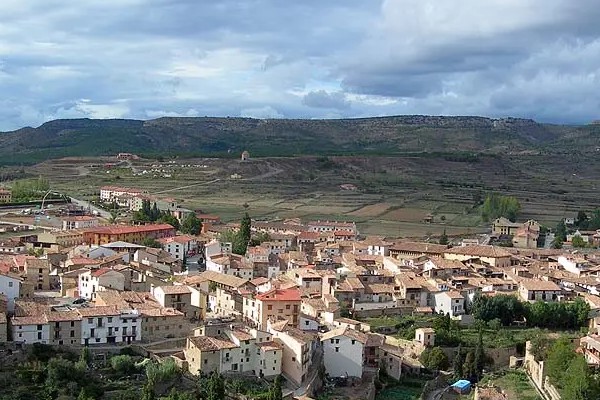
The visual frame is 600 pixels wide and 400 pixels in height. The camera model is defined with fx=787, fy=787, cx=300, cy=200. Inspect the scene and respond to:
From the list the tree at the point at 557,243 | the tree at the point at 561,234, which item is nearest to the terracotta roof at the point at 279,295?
the tree at the point at 557,243

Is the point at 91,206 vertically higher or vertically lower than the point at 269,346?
higher

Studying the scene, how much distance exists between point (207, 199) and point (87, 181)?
53.8ft

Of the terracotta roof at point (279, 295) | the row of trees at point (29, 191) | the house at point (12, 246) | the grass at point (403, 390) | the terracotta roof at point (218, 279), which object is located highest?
the row of trees at point (29, 191)

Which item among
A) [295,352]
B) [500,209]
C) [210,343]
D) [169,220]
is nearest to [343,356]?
[295,352]

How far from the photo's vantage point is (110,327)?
1015 inches

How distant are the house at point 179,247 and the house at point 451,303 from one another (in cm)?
1553

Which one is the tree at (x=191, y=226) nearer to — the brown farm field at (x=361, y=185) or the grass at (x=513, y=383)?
the brown farm field at (x=361, y=185)

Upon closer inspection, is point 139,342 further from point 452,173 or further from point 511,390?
point 452,173

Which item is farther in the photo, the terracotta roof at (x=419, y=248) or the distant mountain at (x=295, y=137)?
the distant mountain at (x=295, y=137)

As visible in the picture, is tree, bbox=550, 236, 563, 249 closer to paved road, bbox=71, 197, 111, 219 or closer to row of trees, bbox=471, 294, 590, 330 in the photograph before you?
row of trees, bbox=471, 294, 590, 330

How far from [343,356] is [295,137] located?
134815 millimetres

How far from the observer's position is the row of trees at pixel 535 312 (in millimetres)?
32531

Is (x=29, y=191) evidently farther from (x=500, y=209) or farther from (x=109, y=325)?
(x=109, y=325)

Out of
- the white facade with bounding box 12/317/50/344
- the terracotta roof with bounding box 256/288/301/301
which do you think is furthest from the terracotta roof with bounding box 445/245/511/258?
the white facade with bounding box 12/317/50/344
